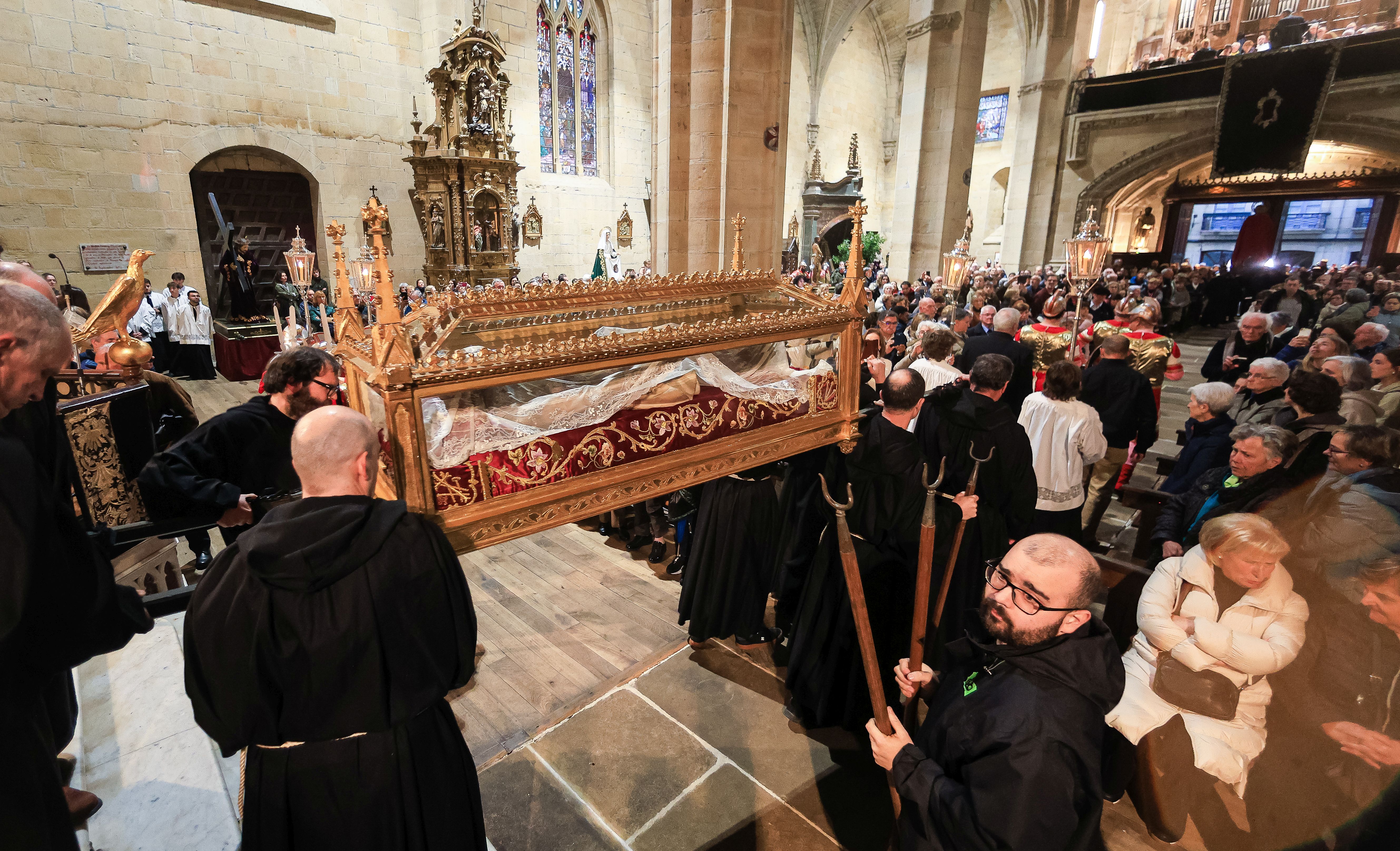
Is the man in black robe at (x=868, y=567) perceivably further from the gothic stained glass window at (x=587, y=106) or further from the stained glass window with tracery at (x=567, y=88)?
the gothic stained glass window at (x=587, y=106)

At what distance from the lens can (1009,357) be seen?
4906 millimetres

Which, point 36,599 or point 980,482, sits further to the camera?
point 980,482

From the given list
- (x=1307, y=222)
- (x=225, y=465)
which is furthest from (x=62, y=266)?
(x=1307, y=222)

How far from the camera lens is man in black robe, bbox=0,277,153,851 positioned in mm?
1361

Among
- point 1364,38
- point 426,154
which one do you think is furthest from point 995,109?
point 426,154

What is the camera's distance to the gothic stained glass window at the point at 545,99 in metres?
14.9

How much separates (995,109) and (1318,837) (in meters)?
24.9

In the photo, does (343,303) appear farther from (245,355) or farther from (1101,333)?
(245,355)

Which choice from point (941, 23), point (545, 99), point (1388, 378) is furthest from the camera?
point (545, 99)

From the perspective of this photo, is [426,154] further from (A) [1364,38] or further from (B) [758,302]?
(A) [1364,38]

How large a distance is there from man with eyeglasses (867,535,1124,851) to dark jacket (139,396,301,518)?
2598mm

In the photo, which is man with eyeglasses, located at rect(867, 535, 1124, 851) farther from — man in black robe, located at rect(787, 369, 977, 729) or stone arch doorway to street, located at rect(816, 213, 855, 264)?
stone arch doorway to street, located at rect(816, 213, 855, 264)

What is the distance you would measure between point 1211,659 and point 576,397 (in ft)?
8.38

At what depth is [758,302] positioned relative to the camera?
12.0 ft
